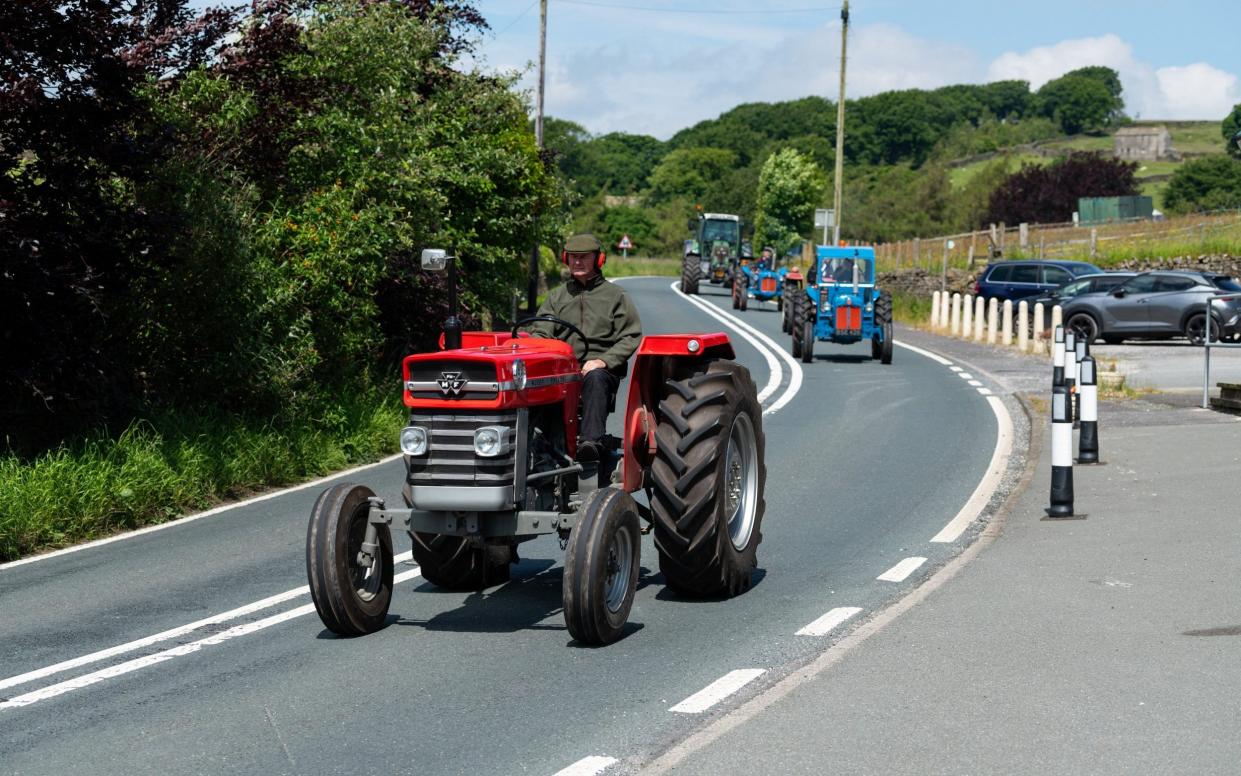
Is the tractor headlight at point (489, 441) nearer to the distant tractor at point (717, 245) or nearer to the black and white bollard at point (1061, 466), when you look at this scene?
the black and white bollard at point (1061, 466)

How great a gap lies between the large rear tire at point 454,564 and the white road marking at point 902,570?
94.5 inches

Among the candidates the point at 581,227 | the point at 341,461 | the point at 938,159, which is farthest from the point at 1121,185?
the point at 341,461

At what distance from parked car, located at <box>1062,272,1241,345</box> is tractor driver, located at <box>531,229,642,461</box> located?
27.2 m

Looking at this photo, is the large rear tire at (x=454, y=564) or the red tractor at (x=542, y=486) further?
the large rear tire at (x=454, y=564)

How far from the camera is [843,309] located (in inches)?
1206

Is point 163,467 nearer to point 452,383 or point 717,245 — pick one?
point 452,383

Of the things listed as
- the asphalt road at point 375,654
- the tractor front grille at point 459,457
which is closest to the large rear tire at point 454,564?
the asphalt road at point 375,654

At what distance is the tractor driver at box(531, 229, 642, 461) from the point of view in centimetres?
914

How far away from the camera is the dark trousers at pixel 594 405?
28.2 ft

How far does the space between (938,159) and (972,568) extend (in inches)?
5752

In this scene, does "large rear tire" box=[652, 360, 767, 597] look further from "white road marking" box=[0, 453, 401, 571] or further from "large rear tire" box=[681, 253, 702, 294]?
"large rear tire" box=[681, 253, 702, 294]

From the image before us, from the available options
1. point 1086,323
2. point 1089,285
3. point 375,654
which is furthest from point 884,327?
point 375,654

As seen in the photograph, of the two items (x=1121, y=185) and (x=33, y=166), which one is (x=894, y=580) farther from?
(x=1121, y=185)

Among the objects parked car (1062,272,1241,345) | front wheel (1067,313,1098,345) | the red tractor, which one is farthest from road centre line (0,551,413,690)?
front wheel (1067,313,1098,345)
